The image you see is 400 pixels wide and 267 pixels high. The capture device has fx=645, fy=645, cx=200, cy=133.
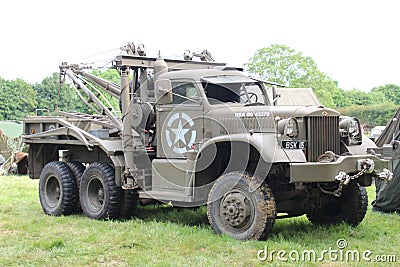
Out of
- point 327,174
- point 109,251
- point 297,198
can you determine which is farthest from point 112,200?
point 327,174

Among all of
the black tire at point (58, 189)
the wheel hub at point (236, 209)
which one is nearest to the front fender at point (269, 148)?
the wheel hub at point (236, 209)

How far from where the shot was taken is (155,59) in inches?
404

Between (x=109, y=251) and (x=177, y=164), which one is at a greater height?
(x=177, y=164)

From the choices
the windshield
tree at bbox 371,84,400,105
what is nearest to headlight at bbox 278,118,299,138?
the windshield

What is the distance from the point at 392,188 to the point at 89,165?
497 centimetres

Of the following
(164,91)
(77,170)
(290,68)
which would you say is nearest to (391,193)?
(164,91)

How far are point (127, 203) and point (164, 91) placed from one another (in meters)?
1.91

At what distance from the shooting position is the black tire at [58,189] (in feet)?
34.6

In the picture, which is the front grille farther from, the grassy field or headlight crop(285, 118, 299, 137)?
the grassy field

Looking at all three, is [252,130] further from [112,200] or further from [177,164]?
[112,200]

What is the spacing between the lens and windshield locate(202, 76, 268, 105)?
916 centimetres

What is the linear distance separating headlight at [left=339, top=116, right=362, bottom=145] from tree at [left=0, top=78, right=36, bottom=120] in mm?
37729

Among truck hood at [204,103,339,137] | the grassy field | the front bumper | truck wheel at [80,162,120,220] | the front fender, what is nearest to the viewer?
the grassy field

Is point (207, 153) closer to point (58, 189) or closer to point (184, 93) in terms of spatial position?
point (184, 93)
